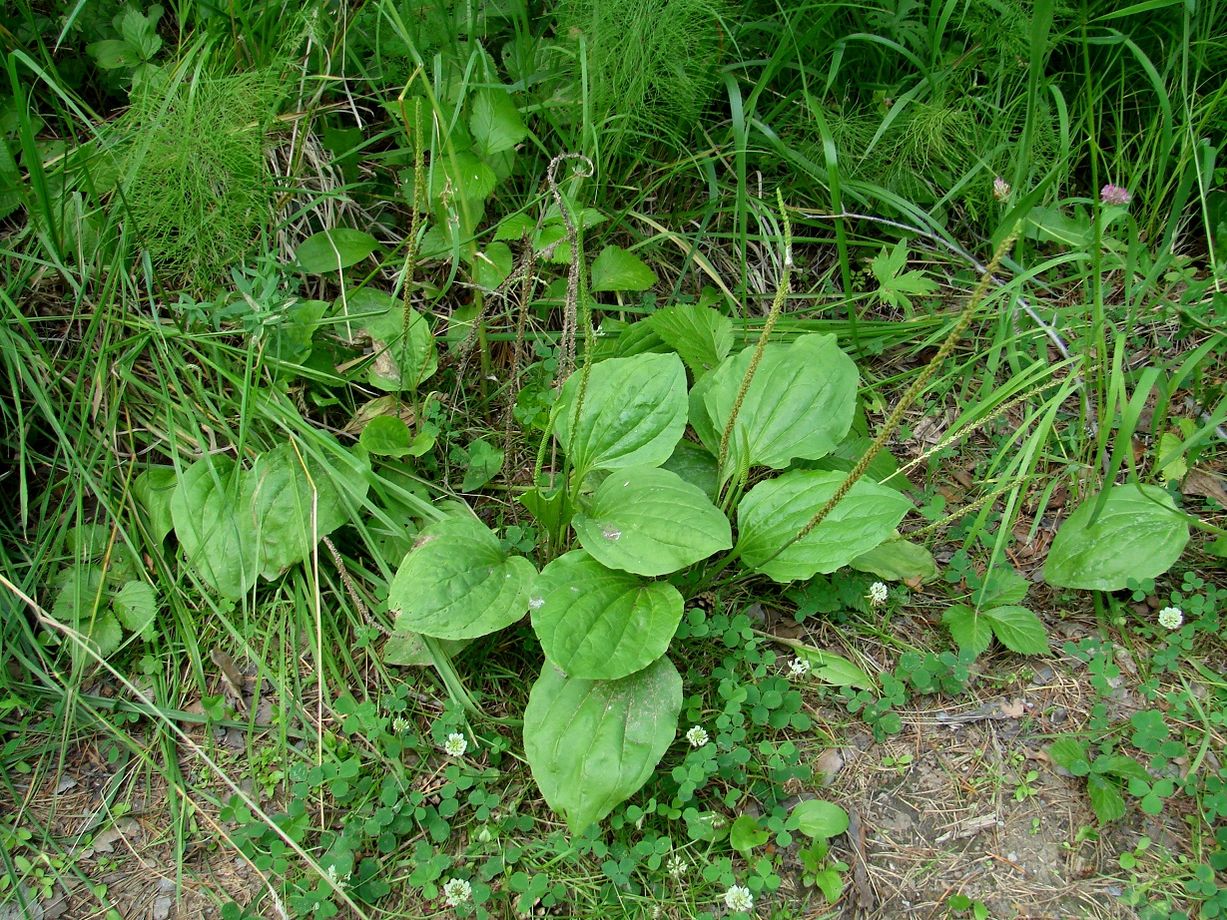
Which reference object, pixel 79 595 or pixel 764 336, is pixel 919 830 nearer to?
pixel 764 336

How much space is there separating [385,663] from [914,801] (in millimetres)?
1202

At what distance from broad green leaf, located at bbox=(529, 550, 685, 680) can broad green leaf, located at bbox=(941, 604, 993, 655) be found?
0.69 meters

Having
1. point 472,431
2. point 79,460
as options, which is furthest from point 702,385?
point 79,460

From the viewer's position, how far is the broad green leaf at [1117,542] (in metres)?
2.19

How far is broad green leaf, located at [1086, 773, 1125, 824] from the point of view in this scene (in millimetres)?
1921

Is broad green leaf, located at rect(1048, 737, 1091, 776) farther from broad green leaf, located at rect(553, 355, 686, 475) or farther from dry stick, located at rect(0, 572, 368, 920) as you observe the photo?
dry stick, located at rect(0, 572, 368, 920)

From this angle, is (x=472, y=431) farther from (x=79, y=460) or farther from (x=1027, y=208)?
(x=1027, y=208)

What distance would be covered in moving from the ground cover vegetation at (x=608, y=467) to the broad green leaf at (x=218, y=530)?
1cm

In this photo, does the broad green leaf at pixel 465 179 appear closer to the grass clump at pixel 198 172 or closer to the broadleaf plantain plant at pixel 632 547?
the grass clump at pixel 198 172

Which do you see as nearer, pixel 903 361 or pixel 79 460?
pixel 79 460

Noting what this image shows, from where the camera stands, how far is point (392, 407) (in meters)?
2.46

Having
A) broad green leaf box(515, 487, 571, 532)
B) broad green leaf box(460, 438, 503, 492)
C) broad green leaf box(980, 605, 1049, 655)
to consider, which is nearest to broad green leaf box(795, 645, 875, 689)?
broad green leaf box(980, 605, 1049, 655)

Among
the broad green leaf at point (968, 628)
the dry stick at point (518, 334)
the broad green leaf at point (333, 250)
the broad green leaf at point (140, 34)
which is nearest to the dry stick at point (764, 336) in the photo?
the dry stick at point (518, 334)

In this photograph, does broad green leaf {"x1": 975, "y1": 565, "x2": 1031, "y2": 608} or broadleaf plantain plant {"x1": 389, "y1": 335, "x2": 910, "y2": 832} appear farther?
broad green leaf {"x1": 975, "y1": 565, "x2": 1031, "y2": 608}
